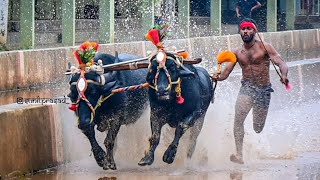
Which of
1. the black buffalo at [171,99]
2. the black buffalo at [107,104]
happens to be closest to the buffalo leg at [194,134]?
the black buffalo at [171,99]

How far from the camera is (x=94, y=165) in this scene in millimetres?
11305

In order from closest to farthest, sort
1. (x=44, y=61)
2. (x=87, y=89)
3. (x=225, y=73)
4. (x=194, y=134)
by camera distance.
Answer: (x=87, y=89) → (x=194, y=134) → (x=225, y=73) → (x=44, y=61)

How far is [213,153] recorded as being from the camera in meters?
11.7

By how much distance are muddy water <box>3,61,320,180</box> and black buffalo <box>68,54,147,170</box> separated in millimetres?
312

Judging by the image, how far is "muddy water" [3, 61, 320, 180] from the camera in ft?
34.5

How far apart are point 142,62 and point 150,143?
3.17ft

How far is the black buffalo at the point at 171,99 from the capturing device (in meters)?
10.4

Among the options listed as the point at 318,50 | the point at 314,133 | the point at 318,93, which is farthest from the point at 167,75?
the point at 318,50

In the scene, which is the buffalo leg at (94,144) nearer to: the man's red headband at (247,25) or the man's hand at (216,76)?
the man's hand at (216,76)

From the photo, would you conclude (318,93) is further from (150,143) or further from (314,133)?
(150,143)

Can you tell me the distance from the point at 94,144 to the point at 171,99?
40.7 inches

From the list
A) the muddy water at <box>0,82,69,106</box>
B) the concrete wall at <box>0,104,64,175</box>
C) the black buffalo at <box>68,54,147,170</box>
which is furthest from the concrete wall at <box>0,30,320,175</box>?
the muddy water at <box>0,82,69,106</box>

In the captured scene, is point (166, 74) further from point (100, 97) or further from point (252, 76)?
point (252, 76)

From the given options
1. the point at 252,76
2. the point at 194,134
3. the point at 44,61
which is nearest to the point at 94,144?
the point at 194,134
